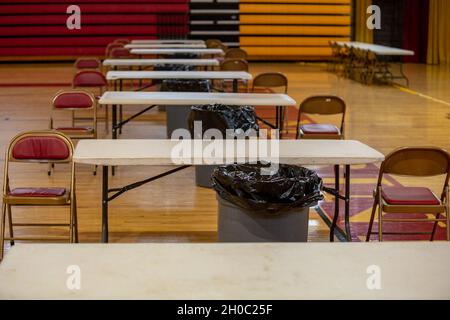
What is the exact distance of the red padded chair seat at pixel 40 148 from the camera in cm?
464

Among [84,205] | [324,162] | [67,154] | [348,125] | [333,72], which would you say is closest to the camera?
[324,162]

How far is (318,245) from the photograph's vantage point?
2.68 m

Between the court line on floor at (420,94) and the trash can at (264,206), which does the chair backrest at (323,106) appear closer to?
the trash can at (264,206)

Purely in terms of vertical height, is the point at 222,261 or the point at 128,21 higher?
the point at 128,21

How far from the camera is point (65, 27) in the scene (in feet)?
59.9

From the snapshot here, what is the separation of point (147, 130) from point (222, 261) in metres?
6.92

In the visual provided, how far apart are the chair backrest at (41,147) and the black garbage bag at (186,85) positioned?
13.3ft

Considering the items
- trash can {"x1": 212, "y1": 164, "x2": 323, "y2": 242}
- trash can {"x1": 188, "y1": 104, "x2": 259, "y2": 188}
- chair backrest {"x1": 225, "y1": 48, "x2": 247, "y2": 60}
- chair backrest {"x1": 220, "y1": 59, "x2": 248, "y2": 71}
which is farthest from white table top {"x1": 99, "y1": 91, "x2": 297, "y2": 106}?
chair backrest {"x1": 225, "y1": 48, "x2": 247, "y2": 60}

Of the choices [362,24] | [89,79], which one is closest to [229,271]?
[89,79]

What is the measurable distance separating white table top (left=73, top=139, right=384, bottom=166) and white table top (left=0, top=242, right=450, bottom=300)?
153cm

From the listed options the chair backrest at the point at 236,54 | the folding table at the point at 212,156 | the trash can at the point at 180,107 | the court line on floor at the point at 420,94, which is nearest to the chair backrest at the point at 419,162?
the folding table at the point at 212,156

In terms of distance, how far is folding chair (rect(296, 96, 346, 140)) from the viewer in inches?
260
